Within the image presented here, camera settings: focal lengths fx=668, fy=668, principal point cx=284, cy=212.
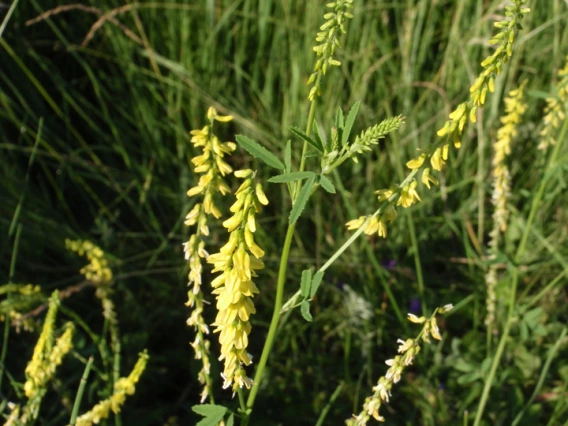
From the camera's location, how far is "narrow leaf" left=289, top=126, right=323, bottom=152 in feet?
3.84

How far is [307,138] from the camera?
1175 mm

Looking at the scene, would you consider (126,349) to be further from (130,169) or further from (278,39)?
(278,39)

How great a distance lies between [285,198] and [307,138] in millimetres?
1630

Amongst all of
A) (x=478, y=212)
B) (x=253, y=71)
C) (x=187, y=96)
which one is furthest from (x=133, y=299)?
(x=478, y=212)

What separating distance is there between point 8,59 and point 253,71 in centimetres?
112

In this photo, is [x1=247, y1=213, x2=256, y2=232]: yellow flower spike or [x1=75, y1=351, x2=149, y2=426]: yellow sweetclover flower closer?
[x1=247, y1=213, x2=256, y2=232]: yellow flower spike

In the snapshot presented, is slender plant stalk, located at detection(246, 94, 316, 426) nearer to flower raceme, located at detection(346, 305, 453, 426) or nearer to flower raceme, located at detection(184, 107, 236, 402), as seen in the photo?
flower raceme, located at detection(184, 107, 236, 402)

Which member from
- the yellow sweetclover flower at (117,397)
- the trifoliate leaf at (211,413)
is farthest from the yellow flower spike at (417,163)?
the yellow sweetclover flower at (117,397)

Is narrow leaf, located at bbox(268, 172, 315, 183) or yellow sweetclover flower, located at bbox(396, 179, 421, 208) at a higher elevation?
narrow leaf, located at bbox(268, 172, 315, 183)

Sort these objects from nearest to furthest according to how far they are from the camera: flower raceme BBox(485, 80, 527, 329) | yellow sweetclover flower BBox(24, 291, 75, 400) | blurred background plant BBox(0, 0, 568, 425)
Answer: yellow sweetclover flower BBox(24, 291, 75, 400)
flower raceme BBox(485, 80, 527, 329)
blurred background plant BBox(0, 0, 568, 425)

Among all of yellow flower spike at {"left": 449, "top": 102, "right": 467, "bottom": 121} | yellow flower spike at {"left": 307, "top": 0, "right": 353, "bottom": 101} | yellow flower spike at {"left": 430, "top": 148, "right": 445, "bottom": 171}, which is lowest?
yellow flower spike at {"left": 430, "top": 148, "right": 445, "bottom": 171}

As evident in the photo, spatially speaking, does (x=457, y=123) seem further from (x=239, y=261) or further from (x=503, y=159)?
(x=503, y=159)

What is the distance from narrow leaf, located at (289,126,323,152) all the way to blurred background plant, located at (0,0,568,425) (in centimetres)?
96

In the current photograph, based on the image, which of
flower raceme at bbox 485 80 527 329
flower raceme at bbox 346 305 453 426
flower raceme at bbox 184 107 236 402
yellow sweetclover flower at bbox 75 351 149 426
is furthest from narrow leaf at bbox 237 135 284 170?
flower raceme at bbox 485 80 527 329
